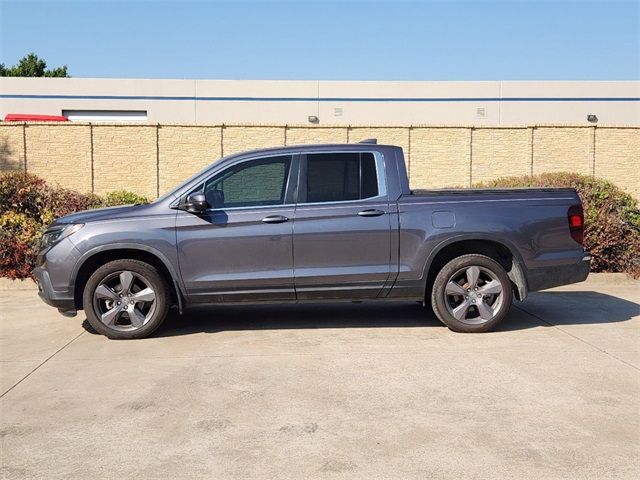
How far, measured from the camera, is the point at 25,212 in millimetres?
10836

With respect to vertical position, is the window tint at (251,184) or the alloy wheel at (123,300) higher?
the window tint at (251,184)

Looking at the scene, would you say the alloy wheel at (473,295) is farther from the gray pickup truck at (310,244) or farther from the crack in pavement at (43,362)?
the crack in pavement at (43,362)

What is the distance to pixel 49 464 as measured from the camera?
4.03 m

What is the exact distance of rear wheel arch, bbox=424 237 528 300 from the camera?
282 inches

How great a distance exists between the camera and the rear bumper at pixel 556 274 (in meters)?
7.20

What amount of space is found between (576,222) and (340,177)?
250cm

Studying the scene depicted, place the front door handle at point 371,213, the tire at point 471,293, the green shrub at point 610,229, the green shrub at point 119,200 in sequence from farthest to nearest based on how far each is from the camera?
1. the green shrub at point 119,200
2. the green shrub at point 610,229
3. the tire at point 471,293
4. the front door handle at point 371,213

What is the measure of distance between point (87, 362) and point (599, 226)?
7.70m

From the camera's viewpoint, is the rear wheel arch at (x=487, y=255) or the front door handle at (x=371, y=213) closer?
the front door handle at (x=371, y=213)

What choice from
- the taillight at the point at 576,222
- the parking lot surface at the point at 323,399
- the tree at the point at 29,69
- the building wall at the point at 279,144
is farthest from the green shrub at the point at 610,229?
the tree at the point at 29,69

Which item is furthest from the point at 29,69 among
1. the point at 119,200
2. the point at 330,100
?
the point at 119,200

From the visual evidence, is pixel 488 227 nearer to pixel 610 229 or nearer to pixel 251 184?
pixel 251 184

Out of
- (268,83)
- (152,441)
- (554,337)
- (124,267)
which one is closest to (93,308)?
(124,267)

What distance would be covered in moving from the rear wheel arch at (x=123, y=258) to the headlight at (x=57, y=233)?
0.32 metres
